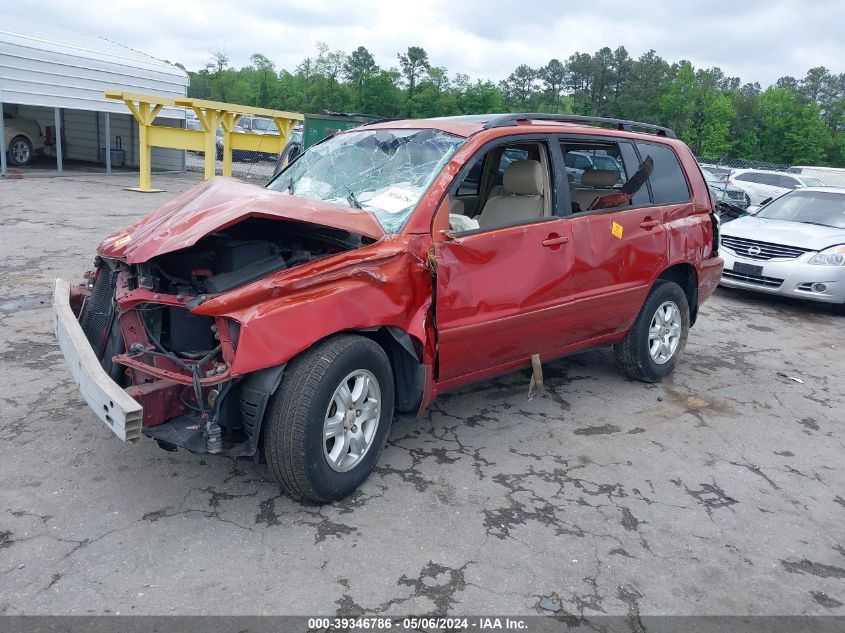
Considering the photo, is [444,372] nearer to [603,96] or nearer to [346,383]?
[346,383]

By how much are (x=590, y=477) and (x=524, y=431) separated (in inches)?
26.1

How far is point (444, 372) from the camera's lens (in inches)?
153

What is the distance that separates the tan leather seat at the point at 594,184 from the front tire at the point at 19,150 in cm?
1878

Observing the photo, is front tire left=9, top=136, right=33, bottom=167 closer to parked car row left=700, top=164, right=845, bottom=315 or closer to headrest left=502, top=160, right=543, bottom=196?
parked car row left=700, top=164, right=845, bottom=315

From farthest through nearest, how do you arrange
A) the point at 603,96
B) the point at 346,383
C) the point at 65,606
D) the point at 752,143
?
the point at 603,96 < the point at 752,143 < the point at 346,383 < the point at 65,606

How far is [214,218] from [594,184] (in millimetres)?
3165

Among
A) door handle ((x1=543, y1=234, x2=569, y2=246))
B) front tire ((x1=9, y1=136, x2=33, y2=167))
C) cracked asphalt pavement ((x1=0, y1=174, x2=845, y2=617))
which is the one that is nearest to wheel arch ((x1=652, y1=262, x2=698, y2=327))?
cracked asphalt pavement ((x1=0, y1=174, x2=845, y2=617))

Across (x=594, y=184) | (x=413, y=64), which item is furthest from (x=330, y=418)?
(x=413, y=64)

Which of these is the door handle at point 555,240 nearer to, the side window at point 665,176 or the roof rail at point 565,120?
the roof rail at point 565,120

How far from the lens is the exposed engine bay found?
10.1ft

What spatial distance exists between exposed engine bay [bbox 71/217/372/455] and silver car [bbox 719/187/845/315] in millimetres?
6454

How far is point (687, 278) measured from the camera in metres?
5.73

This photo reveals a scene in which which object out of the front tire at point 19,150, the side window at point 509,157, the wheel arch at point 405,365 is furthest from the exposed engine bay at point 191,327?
the front tire at point 19,150

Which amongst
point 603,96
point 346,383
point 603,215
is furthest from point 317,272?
point 603,96
